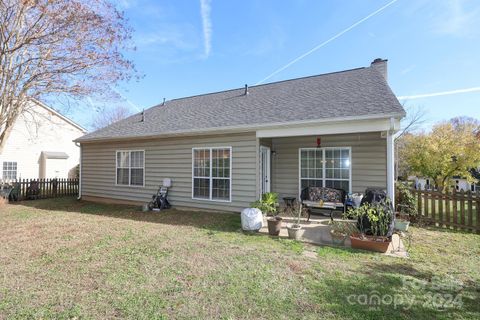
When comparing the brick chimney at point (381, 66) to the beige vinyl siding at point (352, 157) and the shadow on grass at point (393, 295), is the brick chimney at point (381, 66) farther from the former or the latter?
the shadow on grass at point (393, 295)

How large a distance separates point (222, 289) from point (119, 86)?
36.6ft

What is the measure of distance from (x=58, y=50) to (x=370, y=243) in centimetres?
1210

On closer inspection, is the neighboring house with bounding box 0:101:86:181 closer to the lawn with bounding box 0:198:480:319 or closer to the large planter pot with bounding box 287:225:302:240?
the lawn with bounding box 0:198:480:319

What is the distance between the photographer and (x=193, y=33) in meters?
12.8

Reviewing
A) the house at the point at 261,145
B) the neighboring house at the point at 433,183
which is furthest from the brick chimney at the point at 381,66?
the neighboring house at the point at 433,183

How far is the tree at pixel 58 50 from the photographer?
29.7 ft

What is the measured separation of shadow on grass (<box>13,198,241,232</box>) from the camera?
7195 millimetres

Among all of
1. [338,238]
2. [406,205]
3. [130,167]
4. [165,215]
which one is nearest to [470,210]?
[406,205]

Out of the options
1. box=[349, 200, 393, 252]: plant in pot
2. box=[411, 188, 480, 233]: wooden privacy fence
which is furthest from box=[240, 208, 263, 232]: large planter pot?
box=[411, 188, 480, 233]: wooden privacy fence

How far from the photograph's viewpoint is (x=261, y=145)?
28.7ft

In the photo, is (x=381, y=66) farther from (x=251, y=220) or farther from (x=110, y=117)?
(x=110, y=117)

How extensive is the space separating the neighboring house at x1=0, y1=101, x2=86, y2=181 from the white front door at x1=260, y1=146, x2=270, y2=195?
14008mm

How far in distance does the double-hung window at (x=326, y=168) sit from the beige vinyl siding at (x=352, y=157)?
165 millimetres

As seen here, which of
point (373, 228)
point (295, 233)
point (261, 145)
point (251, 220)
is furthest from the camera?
point (261, 145)
